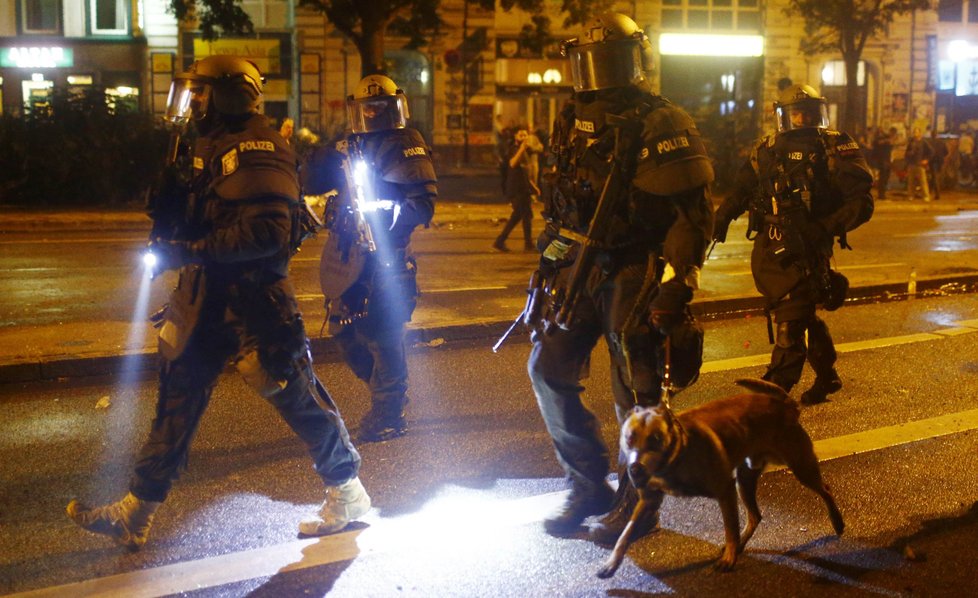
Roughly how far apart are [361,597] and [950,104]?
38.0m

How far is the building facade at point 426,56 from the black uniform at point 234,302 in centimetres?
2623

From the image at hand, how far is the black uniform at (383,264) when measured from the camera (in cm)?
564

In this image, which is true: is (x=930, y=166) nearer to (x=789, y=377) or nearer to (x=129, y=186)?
(x=129, y=186)

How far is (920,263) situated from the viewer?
13.9 metres

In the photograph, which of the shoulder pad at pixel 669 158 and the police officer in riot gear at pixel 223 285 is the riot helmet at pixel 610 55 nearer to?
the shoulder pad at pixel 669 158

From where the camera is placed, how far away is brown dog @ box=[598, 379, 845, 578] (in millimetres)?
3775

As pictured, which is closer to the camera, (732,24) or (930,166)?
(930,166)

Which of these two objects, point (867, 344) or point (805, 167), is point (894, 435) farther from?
point (867, 344)

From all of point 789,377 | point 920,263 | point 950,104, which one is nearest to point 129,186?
point 920,263

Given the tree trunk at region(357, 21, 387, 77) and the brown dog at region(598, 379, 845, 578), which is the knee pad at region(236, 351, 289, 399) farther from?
the tree trunk at region(357, 21, 387, 77)

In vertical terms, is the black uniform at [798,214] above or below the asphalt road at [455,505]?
above

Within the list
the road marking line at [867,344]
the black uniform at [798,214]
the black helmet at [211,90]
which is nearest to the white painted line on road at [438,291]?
the road marking line at [867,344]

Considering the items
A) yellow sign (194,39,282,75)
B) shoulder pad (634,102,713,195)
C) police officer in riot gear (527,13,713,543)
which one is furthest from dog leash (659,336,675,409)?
yellow sign (194,39,282,75)

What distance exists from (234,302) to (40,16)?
3164cm
